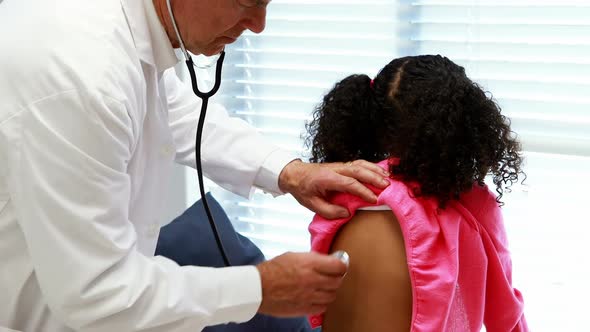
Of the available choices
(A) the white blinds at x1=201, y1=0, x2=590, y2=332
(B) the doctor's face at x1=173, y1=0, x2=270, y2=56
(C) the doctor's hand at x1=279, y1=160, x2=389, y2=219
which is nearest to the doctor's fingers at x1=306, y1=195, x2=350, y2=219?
(C) the doctor's hand at x1=279, y1=160, x2=389, y2=219

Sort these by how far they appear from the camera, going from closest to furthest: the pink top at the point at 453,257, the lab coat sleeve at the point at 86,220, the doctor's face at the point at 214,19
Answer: the lab coat sleeve at the point at 86,220
the doctor's face at the point at 214,19
the pink top at the point at 453,257

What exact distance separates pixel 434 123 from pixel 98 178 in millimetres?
610

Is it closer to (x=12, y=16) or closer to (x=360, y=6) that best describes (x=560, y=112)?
(x=360, y=6)

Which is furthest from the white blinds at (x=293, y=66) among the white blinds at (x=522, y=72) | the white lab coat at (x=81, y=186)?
the white lab coat at (x=81, y=186)

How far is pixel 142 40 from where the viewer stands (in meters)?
1.25

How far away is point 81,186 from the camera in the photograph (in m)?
1.08

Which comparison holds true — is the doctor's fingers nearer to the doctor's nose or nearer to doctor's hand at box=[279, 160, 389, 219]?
doctor's hand at box=[279, 160, 389, 219]

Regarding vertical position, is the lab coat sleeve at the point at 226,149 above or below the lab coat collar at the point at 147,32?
below

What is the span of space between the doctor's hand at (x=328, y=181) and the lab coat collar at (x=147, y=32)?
407mm

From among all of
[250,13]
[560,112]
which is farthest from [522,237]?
[250,13]

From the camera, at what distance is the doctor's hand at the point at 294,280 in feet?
4.02

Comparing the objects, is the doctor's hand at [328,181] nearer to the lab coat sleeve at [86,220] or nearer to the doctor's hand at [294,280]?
the doctor's hand at [294,280]

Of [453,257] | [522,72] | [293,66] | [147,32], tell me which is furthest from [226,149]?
[522,72]

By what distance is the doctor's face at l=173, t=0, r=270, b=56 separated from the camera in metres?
1.21
